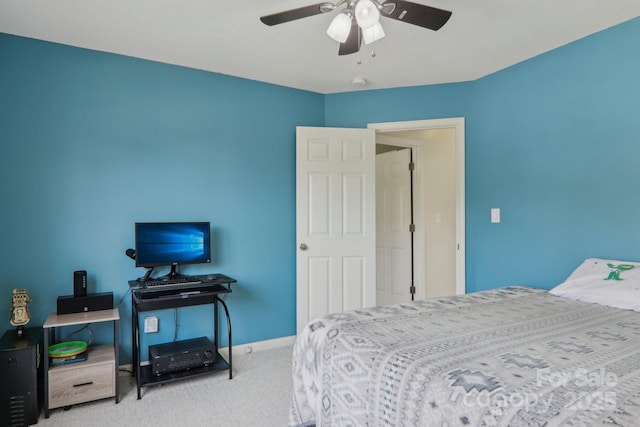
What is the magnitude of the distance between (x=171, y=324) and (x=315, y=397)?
5.59ft

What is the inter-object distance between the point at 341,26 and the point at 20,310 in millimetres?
2540

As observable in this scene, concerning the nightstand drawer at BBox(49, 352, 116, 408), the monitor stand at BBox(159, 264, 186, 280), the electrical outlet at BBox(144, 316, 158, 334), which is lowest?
the nightstand drawer at BBox(49, 352, 116, 408)

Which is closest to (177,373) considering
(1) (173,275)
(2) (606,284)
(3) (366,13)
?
(1) (173,275)

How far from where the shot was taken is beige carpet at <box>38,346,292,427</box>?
2193mm

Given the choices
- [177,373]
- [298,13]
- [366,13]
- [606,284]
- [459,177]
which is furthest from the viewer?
[459,177]

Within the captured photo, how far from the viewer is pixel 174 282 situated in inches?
106

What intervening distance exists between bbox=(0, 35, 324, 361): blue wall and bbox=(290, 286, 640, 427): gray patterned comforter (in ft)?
5.18

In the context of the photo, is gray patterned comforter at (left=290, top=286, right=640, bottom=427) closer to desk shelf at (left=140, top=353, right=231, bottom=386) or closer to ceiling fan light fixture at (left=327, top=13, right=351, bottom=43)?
desk shelf at (left=140, top=353, right=231, bottom=386)

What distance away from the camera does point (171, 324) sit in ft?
9.80

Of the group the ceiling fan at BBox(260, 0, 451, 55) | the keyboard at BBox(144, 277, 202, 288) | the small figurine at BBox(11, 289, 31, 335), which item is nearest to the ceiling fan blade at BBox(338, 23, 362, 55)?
the ceiling fan at BBox(260, 0, 451, 55)

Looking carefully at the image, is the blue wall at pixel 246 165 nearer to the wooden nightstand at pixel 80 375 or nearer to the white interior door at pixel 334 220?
the white interior door at pixel 334 220

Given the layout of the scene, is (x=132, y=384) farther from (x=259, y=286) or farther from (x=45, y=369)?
(x=259, y=286)

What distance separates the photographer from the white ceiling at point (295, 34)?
7.16 feet

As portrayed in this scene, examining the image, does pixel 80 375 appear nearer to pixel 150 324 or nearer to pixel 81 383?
pixel 81 383
